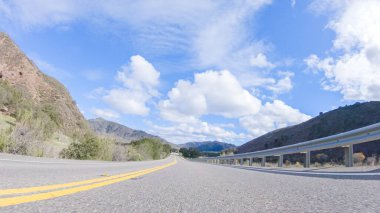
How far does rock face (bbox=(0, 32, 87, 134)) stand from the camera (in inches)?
2249

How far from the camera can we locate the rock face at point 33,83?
5712cm

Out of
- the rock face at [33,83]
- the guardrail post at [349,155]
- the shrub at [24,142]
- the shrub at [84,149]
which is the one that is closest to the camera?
the guardrail post at [349,155]

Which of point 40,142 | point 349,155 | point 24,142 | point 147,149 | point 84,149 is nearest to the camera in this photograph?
point 349,155

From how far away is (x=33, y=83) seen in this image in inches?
2393

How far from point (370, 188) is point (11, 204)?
14.2ft

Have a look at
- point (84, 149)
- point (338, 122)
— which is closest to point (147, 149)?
point (84, 149)

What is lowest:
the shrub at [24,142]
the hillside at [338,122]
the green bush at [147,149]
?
the shrub at [24,142]

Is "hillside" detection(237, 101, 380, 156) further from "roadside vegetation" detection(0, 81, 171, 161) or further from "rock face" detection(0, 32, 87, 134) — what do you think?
"rock face" detection(0, 32, 87, 134)

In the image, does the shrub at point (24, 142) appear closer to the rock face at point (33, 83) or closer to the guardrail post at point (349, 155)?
the guardrail post at point (349, 155)

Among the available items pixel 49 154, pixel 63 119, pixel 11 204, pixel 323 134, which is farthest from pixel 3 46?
pixel 11 204

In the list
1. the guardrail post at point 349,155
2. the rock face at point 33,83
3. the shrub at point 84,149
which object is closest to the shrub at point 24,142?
the shrub at point 84,149

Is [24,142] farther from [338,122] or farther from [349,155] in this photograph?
[338,122]

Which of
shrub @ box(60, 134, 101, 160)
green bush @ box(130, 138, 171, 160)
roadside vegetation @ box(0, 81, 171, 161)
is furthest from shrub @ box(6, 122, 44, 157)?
green bush @ box(130, 138, 171, 160)

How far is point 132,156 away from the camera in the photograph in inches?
1393
